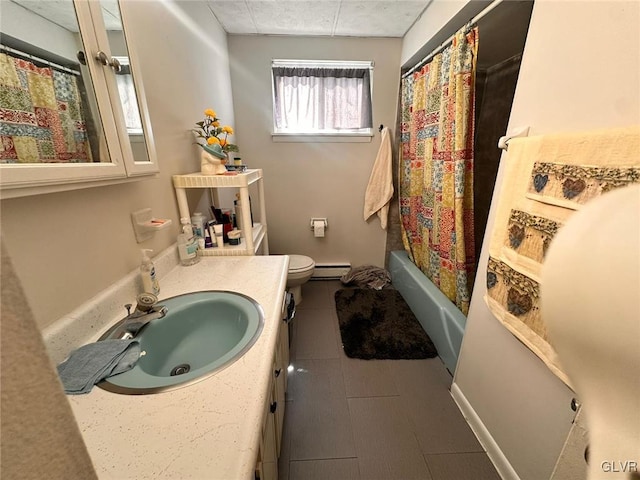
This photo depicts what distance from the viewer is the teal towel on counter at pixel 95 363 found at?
0.58 meters

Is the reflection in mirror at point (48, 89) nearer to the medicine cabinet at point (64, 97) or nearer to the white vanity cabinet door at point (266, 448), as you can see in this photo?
the medicine cabinet at point (64, 97)

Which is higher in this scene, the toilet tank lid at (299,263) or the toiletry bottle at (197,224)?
the toiletry bottle at (197,224)

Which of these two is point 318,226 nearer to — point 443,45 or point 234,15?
point 443,45

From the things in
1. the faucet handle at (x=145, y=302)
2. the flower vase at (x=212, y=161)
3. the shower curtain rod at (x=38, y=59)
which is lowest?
the faucet handle at (x=145, y=302)

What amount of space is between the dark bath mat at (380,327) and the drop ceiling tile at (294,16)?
88.0 inches

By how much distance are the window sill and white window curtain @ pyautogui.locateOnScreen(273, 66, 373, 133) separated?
66 millimetres

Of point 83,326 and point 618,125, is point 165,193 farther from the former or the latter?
point 618,125

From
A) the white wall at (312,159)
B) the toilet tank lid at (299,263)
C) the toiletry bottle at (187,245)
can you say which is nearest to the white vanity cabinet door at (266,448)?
the toiletry bottle at (187,245)

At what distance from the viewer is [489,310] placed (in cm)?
113

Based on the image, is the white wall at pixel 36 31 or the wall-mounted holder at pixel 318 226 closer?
the white wall at pixel 36 31

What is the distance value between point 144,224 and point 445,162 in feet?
5.49

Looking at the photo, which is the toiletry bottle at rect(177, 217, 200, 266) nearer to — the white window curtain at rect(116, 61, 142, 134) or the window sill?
the white window curtain at rect(116, 61, 142, 134)

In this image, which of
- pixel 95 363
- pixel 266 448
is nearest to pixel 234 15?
pixel 95 363

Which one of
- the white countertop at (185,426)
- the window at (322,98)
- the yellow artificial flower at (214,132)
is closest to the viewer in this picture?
the white countertop at (185,426)
